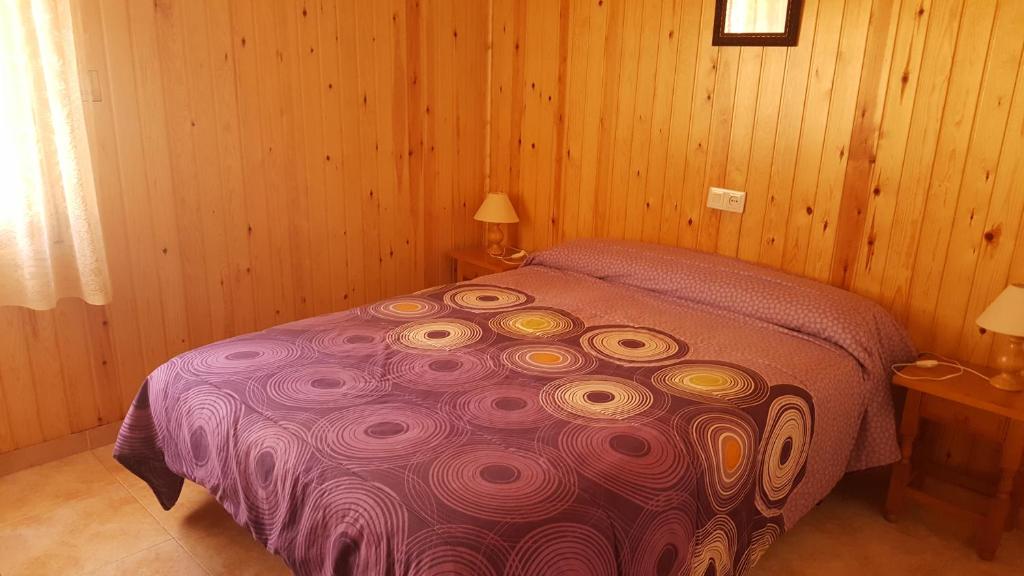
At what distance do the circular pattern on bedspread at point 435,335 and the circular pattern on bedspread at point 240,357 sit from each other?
30 centimetres

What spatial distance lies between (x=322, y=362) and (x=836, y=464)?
1576 mm

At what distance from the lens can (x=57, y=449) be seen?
2561mm

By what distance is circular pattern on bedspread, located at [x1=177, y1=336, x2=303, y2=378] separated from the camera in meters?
1.94

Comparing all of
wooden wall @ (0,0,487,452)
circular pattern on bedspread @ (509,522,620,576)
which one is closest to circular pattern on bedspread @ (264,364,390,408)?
circular pattern on bedspread @ (509,522,620,576)

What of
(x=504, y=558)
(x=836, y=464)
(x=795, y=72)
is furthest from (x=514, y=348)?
(x=795, y=72)

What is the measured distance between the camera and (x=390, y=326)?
2289mm

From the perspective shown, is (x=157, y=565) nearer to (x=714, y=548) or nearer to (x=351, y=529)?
(x=351, y=529)

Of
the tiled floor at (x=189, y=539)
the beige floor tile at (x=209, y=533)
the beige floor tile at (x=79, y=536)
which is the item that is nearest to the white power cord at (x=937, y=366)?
the tiled floor at (x=189, y=539)

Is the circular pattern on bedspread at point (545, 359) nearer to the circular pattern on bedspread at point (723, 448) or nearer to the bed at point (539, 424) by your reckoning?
the bed at point (539, 424)

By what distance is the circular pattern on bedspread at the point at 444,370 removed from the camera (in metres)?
1.88

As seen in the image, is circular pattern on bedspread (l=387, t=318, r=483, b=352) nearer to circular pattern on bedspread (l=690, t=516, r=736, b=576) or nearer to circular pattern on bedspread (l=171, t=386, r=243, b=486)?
circular pattern on bedspread (l=171, t=386, r=243, b=486)

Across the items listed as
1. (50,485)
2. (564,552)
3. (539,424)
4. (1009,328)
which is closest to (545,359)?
(539,424)

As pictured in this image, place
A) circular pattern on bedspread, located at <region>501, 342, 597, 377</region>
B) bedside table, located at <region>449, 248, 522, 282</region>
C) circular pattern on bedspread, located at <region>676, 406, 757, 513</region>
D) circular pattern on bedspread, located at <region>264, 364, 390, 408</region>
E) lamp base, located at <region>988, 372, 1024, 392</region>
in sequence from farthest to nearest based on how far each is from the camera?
bedside table, located at <region>449, 248, 522, 282</region>
lamp base, located at <region>988, 372, 1024, 392</region>
circular pattern on bedspread, located at <region>501, 342, 597, 377</region>
circular pattern on bedspread, located at <region>264, 364, 390, 408</region>
circular pattern on bedspread, located at <region>676, 406, 757, 513</region>

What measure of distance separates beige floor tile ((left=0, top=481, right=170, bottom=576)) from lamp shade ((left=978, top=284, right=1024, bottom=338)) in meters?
2.50
